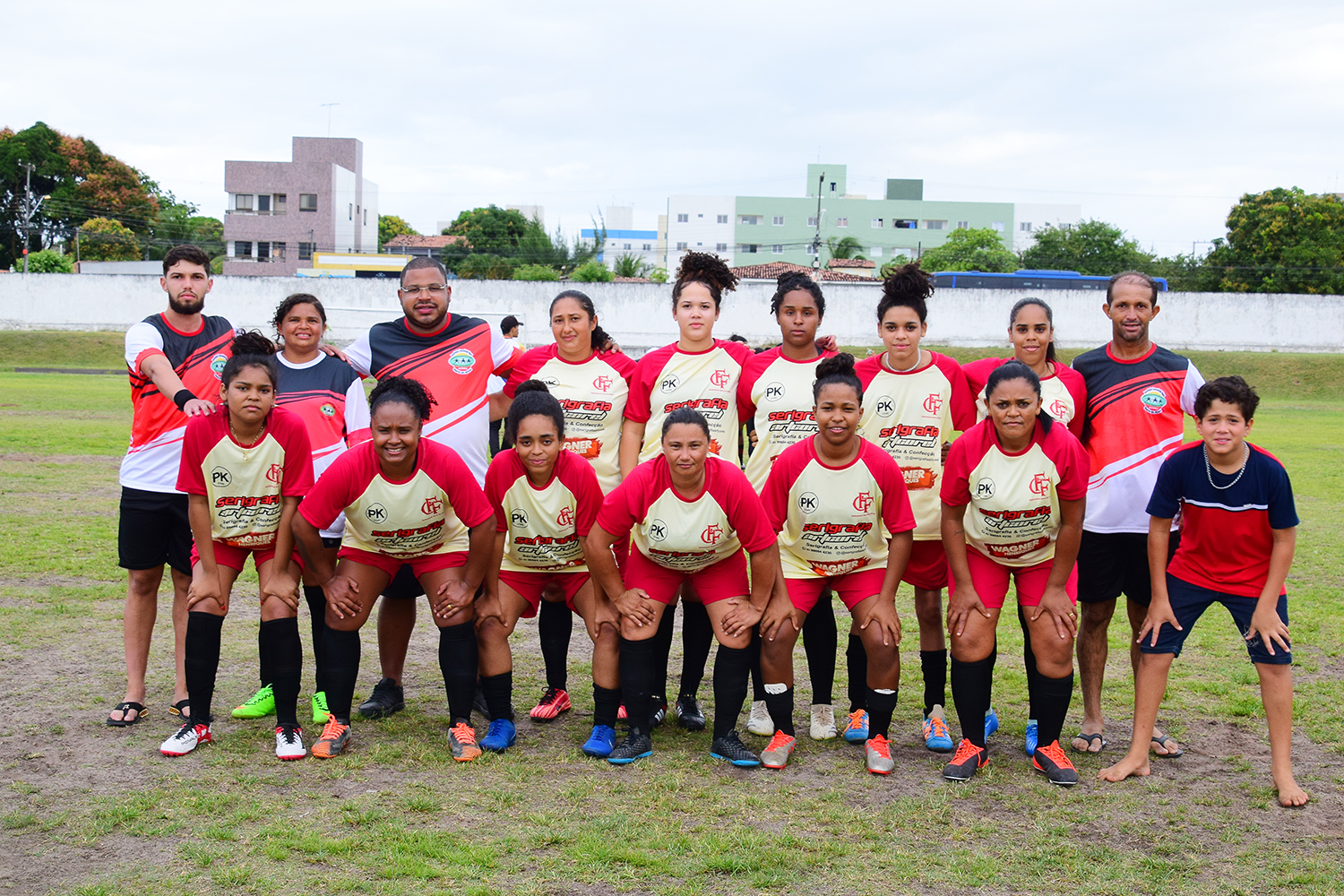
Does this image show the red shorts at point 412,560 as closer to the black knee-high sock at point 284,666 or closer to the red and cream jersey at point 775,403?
the black knee-high sock at point 284,666

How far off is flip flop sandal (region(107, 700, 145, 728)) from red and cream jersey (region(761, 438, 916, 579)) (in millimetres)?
3140

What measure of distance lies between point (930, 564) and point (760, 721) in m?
1.13

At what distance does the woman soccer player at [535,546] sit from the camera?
4699 millimetres

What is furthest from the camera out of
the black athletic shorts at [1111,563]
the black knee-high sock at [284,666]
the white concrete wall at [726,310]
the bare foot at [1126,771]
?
the white concrete wall at [726,310]

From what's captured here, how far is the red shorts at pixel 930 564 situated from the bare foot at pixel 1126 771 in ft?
3.48

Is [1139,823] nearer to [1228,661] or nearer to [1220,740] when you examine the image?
[1220,740]

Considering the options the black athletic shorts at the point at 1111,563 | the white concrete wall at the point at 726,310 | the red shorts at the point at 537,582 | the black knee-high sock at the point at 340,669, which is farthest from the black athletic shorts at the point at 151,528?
the white concrete wall at the point at 726,310

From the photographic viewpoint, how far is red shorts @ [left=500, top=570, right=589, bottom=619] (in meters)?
4.94

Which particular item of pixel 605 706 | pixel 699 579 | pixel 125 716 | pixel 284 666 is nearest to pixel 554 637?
pixel 605 706

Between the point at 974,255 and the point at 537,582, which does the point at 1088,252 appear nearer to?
the point at 974,255

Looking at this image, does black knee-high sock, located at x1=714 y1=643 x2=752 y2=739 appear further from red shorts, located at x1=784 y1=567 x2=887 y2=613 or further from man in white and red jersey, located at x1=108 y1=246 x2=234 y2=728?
man in white and red jersey, located at x1=108 y1=246 x2=234 y2=728

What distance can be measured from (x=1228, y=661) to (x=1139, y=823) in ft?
8.73

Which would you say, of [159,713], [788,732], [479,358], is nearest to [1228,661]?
[788,732]

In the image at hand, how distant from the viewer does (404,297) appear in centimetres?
537
